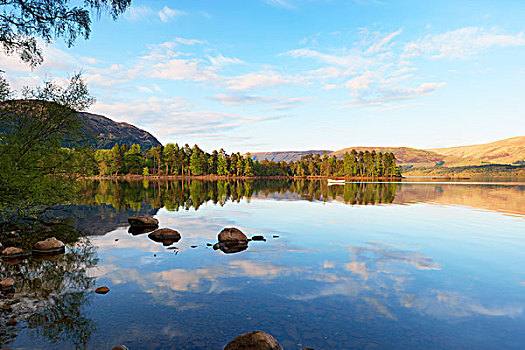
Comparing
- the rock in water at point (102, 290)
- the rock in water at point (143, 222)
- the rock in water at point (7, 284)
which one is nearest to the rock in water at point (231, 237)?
the rock in water at point (143, 222)

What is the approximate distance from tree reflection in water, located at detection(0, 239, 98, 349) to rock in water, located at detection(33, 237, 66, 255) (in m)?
1.55

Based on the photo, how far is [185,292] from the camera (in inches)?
571

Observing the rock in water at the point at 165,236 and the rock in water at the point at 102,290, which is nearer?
the rock in water at the point at 102,290

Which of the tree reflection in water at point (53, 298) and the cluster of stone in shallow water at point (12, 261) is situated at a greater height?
the cluster of stone in shallow water at point (12, 261)

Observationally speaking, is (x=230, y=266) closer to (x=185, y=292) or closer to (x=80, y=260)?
(x=185, y=292)

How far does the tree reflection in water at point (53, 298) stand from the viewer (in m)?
10.4

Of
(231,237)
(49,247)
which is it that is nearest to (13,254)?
(49,247)

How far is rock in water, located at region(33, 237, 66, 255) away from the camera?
20.7 metres

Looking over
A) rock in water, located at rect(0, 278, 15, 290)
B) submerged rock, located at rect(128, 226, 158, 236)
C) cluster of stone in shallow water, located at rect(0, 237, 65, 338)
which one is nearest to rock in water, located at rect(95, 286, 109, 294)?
cluster of stone in shallow water, located at rect(0, 237, 65, 338)

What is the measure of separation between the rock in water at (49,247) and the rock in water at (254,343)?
1854 centimetres

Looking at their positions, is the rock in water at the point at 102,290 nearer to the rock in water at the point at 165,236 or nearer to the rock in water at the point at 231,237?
the rock in water at the point at 165,236

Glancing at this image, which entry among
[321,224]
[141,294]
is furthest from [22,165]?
[321,224]

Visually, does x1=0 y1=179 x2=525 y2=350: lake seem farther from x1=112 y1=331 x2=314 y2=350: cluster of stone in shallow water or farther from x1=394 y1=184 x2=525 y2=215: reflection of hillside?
x1=394 y1=184 x2=525 y2=215: reflection of hillside

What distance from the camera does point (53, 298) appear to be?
13.2 m
